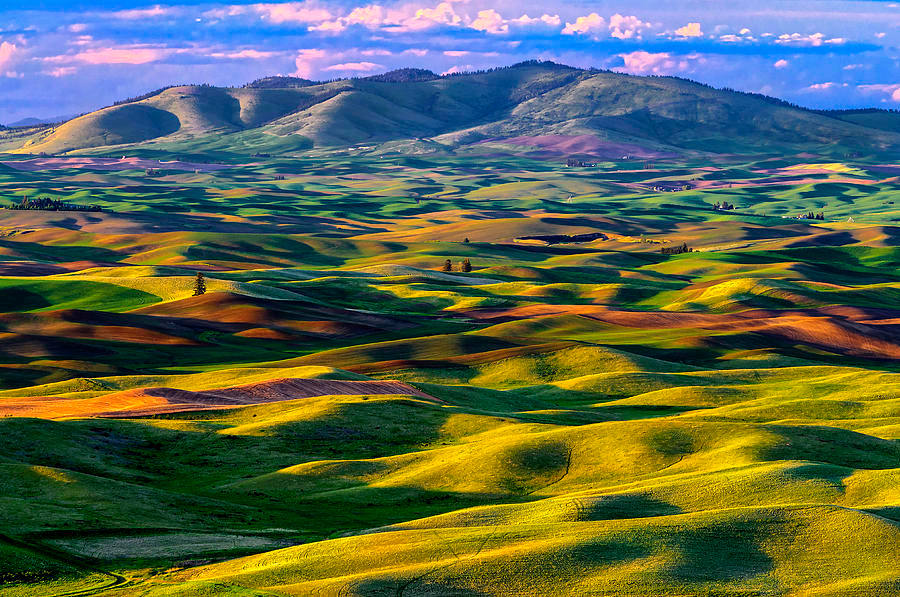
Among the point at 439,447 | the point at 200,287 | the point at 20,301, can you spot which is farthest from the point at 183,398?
the point at 20,301

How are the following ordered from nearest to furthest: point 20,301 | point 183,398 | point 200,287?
point 183,398, point 20,301, point 200,287

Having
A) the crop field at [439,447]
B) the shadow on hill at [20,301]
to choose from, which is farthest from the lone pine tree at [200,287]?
the shadow on hill at [20,301]

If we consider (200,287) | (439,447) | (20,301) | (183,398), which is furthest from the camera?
(200,287)

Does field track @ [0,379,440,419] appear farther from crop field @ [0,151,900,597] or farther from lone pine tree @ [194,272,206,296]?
lone pine tree @ [194,272,206,296]

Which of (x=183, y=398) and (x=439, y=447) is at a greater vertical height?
(x=183, y=398)

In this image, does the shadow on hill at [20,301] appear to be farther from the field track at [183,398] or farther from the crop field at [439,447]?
the field track at [183,398]

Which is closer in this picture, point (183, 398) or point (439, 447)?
point (439, 447)

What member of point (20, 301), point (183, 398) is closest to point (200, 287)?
point (20, 301)

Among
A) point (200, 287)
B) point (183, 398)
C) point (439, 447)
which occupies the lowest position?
point (439, 447)

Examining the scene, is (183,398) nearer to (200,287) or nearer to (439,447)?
(439,447)

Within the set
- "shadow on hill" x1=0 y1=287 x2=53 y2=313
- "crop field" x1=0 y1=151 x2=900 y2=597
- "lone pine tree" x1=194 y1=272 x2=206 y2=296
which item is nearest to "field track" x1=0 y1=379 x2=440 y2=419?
"crop field" x1=0 y1=151 x2=900 y2=597

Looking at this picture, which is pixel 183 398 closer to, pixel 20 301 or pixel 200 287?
pixel 200 287
